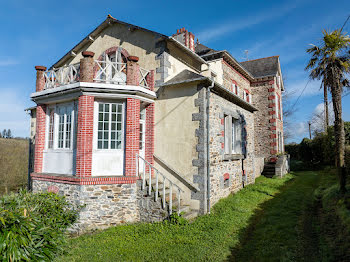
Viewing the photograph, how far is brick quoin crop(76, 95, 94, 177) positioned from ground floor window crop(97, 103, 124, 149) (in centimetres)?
34

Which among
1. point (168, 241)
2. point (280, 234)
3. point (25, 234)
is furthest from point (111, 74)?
point (280, 234)

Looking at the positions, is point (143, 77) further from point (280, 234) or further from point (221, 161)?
point (280, 234)

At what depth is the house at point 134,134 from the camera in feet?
25.2

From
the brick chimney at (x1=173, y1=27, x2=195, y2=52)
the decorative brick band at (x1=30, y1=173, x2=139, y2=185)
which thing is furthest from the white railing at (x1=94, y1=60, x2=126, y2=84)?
the brick chimney at (x1=173, y1=27, x2=195, y2=52)

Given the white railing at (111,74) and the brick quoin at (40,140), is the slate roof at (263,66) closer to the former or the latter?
the white railing at (111,74)

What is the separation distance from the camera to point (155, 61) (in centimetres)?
928

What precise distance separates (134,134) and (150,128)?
118 cm

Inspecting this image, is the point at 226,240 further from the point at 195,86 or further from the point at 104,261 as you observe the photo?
the point at 195,86

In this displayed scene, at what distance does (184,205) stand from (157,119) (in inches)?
135

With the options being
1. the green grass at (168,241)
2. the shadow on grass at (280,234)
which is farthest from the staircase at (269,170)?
the green grass at (168,241)

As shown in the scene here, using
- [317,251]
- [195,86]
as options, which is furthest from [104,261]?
[195,86]

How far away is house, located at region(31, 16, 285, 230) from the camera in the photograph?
7673 millimetres

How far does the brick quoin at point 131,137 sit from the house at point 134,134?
3 cm

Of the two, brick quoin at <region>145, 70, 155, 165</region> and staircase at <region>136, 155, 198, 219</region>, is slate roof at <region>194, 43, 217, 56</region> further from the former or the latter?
staircase at <region>136, 155, 198, 219</region>
